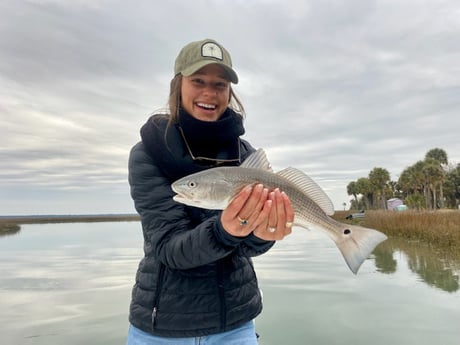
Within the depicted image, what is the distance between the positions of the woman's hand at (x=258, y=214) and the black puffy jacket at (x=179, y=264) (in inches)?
2.6

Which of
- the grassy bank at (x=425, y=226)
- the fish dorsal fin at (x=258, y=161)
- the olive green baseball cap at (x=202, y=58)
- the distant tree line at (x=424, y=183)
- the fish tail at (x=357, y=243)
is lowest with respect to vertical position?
the grassy bank at (x=425, y=226)

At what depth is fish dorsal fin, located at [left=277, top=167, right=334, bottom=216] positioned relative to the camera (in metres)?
2.51

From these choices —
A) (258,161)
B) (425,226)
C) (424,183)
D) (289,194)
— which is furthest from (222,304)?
(424,183)

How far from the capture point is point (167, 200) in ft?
7.03

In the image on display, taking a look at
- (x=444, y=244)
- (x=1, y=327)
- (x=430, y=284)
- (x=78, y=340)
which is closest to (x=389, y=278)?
(x=430, y=284)

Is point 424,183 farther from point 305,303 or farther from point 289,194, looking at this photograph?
point 289,194

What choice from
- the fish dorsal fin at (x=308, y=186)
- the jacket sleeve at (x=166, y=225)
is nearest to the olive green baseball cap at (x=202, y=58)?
the jacket sleeve at (x=166, y=225)

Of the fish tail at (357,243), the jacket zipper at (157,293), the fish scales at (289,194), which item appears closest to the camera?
the jacket zipper at (157,293)

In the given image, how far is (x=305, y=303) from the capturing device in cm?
923

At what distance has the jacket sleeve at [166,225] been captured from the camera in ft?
6.25

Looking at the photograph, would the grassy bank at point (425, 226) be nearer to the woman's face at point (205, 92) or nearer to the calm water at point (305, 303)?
the calm water at point (305, 303)

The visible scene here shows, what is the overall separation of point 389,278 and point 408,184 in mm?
60794

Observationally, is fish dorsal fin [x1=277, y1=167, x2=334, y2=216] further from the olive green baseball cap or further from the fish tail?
the olive green baseball cap

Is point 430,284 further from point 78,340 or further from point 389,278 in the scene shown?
point 78,340
